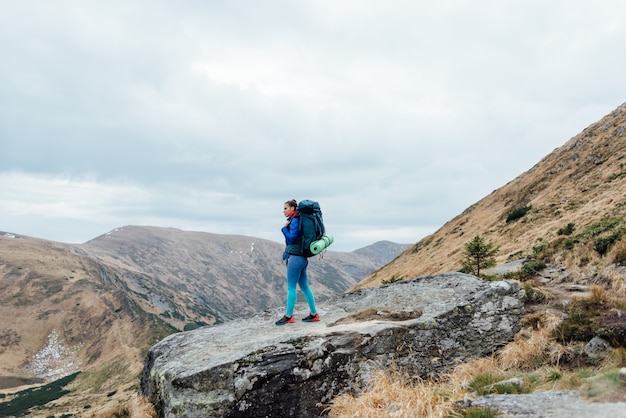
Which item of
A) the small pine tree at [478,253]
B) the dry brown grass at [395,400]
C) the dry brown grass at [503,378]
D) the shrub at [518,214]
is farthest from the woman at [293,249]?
the shrub at [518,214]

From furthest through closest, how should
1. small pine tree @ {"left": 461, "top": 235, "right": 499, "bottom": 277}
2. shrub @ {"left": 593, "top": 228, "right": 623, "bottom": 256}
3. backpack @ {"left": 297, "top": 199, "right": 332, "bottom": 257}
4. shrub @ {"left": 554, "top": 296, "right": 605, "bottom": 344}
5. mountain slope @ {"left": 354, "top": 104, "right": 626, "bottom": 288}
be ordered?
mountain slope @ {"left": 354, "top": 104, "right": 626, "bottom": 288}, small pine tree @ {"left": 461, "top": 235, "right": 499, "bottom": 277}, shrub @ {"left": 593, "top": 228, "right": 623, "bottom": 256}, backpack @ {"left": 297, "top": 199, "right": 332, "bottom": 257}, shrub @ {"left": 554, "top": 296, "right": 605, "bottom": 344}

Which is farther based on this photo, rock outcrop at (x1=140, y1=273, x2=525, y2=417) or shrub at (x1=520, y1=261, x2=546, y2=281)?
shrub at (x1=520, y1=261, x2=546, y2=281)

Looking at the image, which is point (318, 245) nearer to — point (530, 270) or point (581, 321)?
point (581, 321)

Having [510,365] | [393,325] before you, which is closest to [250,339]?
[393,325]

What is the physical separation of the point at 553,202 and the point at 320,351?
155 feet

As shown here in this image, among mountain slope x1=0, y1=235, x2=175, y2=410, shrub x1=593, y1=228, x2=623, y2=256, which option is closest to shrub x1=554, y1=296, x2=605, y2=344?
shrub x1=593, y1=228, x2=623, y2=256

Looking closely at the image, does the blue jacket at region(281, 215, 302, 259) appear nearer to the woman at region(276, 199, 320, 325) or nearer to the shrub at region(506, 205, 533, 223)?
the woman at region(276, 199, 320, 325)

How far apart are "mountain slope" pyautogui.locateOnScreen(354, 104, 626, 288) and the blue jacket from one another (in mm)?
20441

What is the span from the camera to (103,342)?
147m

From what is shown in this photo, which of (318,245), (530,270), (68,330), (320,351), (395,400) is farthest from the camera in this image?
(68,330)

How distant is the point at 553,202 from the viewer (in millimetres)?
43781

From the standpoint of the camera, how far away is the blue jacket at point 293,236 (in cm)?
855

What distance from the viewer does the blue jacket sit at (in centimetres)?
855

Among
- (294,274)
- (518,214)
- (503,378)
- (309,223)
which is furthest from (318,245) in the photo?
(518,214)
